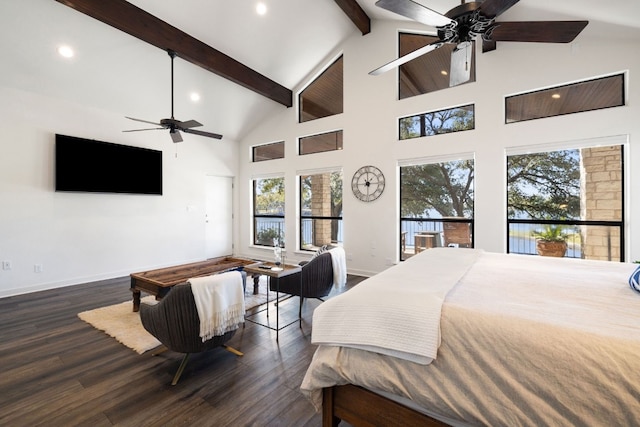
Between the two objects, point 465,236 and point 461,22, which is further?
point 465,236

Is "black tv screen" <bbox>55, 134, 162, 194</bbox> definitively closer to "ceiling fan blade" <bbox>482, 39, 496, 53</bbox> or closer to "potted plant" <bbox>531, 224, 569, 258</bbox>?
"ceiling fan blade" <bbox>482, 39, 496, 53</bbox>

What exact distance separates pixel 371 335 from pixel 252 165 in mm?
6346

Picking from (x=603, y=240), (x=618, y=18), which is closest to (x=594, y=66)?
(x=618, y=18)

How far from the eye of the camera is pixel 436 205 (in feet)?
15.3

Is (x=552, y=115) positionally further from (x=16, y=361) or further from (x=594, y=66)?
(x=16, y=361)

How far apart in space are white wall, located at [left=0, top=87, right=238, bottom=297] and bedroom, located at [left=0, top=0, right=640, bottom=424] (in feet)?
0.06

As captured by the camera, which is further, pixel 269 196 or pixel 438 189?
pixel 269 196

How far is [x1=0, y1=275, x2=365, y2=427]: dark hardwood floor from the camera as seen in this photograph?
70.1 inches

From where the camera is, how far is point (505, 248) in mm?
4000

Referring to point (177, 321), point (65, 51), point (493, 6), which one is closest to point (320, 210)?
point (177, 321)

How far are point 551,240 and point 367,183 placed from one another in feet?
9.19

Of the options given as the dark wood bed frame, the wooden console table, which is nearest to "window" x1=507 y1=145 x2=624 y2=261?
the dark wood bed frame

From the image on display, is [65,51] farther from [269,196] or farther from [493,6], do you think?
[493,6]

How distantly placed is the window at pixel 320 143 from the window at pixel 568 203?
9.66 feet
